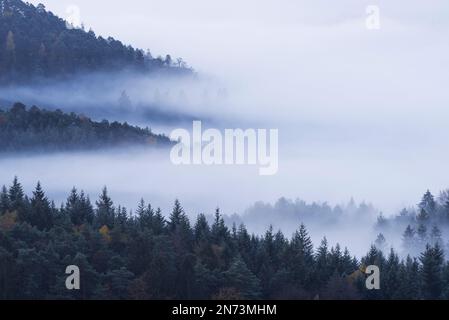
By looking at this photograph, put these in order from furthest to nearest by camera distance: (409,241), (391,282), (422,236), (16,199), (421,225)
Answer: (421,225)
(422,236)
(409,241)
(16,199)
(391,282)

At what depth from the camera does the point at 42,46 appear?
18325 centimetres

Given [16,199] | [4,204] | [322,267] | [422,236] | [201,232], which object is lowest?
[322,267]

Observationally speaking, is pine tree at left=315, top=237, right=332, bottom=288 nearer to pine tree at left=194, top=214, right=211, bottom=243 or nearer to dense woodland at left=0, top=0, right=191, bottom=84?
pine tree at left=194, top=214, right=211, bottom=243

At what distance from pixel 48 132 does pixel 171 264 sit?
237ft

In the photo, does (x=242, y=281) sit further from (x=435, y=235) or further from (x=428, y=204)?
(x=428, y=204)

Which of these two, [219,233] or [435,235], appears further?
[435,235]

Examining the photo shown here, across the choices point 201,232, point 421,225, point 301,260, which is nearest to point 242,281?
point 301,260

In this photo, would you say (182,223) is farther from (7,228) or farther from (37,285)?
(37,285)

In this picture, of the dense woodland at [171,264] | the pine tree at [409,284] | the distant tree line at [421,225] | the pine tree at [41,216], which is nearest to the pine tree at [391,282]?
the dense woodland at [171,264]

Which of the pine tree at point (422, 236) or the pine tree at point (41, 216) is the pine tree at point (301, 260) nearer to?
the pine tree at point (41, 216)

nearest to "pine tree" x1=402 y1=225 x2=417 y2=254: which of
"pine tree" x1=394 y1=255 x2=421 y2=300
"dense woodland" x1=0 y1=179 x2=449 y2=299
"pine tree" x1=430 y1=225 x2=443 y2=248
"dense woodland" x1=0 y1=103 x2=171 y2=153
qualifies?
"pine tree" x1=430 y1=225 x2=443 y2=248

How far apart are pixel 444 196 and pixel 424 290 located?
88.2 m

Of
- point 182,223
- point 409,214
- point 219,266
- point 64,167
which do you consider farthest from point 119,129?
point 219,266

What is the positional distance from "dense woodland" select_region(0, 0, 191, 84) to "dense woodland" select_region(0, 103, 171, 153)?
29.6m
